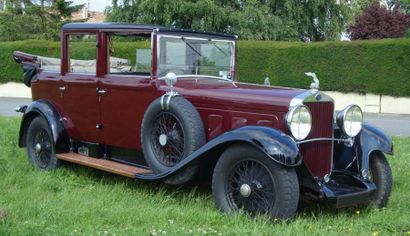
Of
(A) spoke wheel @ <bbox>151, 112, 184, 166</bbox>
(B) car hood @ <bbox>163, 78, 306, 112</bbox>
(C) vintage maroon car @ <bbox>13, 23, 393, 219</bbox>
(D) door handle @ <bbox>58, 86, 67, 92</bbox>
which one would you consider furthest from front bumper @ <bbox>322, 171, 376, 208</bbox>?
(D) door handle @ <bbox>58, 86, 67, 92</bbox>

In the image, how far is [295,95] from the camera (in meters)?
4.86

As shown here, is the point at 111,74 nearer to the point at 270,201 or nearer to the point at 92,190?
the point at 92,190

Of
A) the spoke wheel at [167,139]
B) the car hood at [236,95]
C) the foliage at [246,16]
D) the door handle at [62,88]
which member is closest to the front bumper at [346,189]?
the car hood at [236,95]

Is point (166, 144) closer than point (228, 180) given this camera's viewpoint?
No

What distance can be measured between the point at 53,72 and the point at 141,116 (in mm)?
1815

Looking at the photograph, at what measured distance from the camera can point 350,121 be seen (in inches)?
204

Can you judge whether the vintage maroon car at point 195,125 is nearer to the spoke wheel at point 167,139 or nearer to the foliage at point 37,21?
Answer: the spoke wheel at point 167,139

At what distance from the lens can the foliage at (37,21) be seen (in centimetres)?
3316

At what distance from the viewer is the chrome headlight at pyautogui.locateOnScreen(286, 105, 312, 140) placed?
186 inches

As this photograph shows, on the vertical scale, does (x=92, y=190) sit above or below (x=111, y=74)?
below

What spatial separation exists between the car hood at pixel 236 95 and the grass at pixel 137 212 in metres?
0.95

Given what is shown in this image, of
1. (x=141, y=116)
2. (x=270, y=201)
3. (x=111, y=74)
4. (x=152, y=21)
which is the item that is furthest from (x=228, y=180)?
(x=152, y=21)

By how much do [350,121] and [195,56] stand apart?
1.85m

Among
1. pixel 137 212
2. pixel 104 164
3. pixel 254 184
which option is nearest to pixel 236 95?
pixel 254 184
